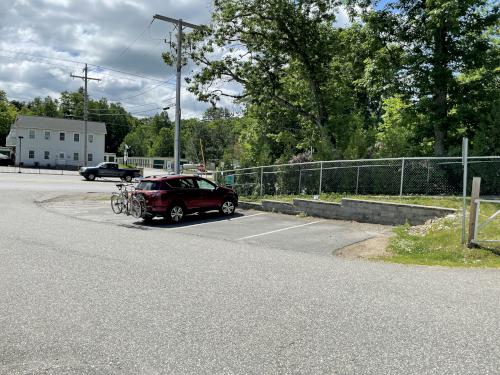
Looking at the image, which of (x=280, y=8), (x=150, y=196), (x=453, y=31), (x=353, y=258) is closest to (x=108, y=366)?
(x=353, y=258)

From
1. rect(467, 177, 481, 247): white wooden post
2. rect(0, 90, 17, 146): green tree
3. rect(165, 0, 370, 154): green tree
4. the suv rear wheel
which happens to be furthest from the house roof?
rect(467, 177, 481, 247): white wooden post

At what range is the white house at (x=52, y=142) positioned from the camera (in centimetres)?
6444

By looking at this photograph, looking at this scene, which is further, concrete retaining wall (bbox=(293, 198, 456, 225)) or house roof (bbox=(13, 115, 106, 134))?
house roof (bbox=(13, 115, 106, 134))

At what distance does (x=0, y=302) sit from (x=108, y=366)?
266 cm

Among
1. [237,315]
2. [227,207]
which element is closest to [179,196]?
[227,207]

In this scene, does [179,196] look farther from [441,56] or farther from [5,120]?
[5,120]

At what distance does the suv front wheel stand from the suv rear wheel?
77.2 inches

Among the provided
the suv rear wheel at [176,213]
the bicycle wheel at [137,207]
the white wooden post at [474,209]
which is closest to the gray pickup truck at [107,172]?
the bicycle wheel at [137,207]

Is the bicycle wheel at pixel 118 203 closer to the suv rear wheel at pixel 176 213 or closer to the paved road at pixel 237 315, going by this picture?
the suv rear wheel at pixel 176 213

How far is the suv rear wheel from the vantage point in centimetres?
1545

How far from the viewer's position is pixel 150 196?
15.2 metres

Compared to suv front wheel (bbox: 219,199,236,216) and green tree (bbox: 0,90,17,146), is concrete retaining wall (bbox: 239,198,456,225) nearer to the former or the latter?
suv front wheel (bbox: 219,199,236,216)

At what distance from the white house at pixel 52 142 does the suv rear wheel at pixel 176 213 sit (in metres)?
55.1

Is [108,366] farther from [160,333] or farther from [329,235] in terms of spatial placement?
[329,235]
